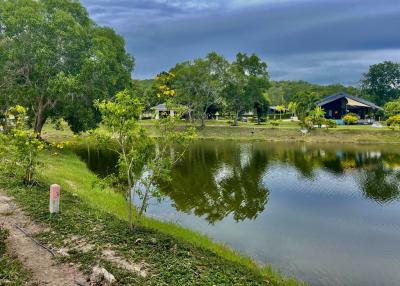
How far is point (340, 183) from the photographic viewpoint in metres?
34.1

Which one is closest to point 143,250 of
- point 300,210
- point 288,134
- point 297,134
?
point 300,210

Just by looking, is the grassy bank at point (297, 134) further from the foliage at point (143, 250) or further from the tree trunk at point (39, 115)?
the foliage at point (143, 250)

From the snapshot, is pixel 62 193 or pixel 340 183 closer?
pixel 62 193

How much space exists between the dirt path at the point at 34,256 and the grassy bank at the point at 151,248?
492 millimetres

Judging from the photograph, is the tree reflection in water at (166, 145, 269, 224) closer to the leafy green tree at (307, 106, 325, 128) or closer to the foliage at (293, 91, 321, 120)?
the leafy green tree at (307, 106, 325, 128)

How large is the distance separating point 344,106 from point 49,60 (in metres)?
77.2

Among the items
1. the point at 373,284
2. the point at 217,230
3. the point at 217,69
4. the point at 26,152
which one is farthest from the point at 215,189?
the point at 217,69

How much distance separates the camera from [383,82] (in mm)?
120312

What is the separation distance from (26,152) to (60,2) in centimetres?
2614

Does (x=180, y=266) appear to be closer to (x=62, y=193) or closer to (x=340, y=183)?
(x=62, y=193)

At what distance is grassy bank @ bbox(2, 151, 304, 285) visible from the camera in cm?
1212

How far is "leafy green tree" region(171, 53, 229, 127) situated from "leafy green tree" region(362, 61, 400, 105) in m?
61.8

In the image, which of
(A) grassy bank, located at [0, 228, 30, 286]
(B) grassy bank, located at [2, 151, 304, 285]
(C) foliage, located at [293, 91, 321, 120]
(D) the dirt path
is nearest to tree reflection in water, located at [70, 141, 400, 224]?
(B) grassy bank, located at [2, 151, 304, 285]

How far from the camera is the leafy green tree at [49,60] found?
1443 inches
